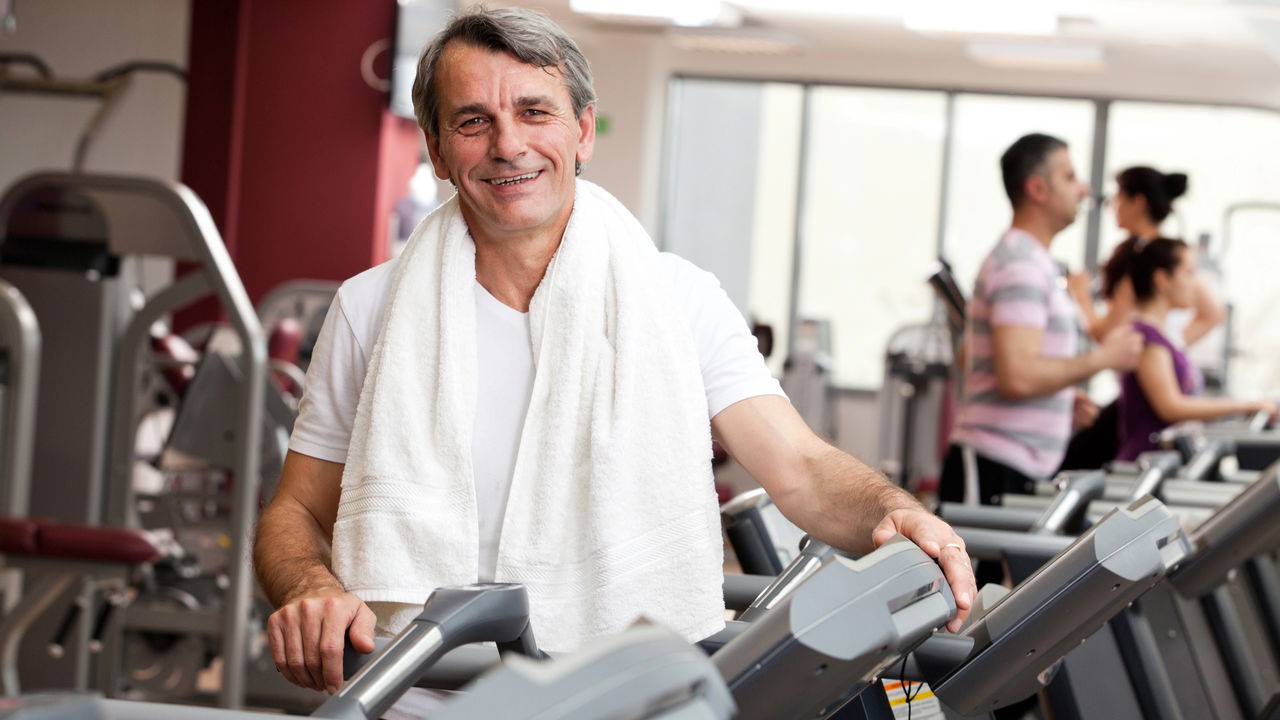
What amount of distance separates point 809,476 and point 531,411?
29 cm

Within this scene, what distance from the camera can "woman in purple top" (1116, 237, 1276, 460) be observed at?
12.5 feet

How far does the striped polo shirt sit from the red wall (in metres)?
4.63

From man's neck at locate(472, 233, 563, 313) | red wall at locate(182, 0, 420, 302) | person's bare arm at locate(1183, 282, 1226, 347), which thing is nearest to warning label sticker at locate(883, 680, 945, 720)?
man's neck at locate(472, 233, 563, 313)

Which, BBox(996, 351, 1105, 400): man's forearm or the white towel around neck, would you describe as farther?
BBox(996, 351, 1105, 400): man's forearm

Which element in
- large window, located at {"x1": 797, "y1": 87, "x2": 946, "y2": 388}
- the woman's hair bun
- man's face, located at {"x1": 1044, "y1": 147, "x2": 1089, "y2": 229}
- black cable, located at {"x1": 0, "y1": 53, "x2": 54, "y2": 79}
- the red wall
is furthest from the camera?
large window, located at {"x1": 797, "y1": 87, "x2": 946, "y2": 388}

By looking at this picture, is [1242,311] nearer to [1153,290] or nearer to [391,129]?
[391,129]

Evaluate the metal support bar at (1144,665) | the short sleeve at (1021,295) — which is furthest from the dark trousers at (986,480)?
the metal support bar at (1144,665)

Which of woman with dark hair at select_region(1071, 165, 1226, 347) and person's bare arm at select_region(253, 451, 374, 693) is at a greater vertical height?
woman with dark hair at select_region(1071, 165, 1226, 347)

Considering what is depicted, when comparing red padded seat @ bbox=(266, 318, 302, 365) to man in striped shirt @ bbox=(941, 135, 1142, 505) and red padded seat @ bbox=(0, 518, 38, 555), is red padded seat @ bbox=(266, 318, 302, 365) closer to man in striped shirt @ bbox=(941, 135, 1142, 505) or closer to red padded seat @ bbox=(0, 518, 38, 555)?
red padded seat @ bbox=(0, 518, 38, 555)

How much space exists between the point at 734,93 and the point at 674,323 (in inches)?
361

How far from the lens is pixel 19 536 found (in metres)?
3.18

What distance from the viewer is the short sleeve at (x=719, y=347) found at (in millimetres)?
1587

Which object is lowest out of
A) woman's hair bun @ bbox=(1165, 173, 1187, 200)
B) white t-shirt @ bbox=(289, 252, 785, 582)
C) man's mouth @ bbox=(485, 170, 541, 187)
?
white t-shirt @ bbox=(289, 252, 785, 582)

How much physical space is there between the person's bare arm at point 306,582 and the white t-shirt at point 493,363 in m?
0.04
